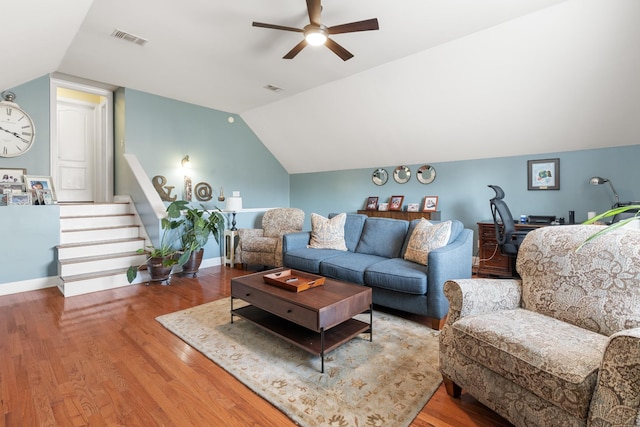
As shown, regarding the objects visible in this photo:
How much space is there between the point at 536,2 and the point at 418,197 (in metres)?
3.05

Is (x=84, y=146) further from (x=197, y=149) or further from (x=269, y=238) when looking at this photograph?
(x=269, y=238)

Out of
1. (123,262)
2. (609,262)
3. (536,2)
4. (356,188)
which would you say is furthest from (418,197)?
(123,262)

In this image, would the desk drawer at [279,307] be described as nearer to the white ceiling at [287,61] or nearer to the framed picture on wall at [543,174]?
the white ceiling at [287,61]

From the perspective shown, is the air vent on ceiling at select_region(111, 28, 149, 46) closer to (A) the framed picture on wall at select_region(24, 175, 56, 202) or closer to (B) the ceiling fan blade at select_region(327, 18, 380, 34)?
(B) the ceiling fan blade at select_region(327, 18, 380, 34)

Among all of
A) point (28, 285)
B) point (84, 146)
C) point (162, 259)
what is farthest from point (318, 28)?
point (84, 146)

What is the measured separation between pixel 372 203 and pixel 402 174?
76 centimetres

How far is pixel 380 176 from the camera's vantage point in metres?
5.69

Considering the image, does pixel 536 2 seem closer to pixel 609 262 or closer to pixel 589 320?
pixel 609 262

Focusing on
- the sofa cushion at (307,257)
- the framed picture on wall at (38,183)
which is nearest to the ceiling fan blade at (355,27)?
the sofa cushion at (307,257)

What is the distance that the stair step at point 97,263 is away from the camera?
11.9ft

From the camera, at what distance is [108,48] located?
11.3ft

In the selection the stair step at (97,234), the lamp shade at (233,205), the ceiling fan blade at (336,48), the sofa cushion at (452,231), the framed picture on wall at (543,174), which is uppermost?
the ceiling fan blade at (336,48)

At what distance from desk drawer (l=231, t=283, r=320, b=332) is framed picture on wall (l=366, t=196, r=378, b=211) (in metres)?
3.57

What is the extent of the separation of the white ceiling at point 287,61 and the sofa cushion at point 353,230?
175 centimetres
